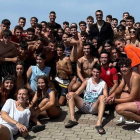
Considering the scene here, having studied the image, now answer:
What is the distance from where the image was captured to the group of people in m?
5.52

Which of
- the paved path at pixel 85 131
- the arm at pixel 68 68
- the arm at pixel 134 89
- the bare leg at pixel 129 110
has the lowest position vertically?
the paved path at pixel 85 131

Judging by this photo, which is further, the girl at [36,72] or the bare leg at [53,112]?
the girl at [36,72]

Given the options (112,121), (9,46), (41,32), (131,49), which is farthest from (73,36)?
(112,121)

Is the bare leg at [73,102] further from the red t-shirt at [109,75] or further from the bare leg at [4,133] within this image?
the bare leg at [4,133]

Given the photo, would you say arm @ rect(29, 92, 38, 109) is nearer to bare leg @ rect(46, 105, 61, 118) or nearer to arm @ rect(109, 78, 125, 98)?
bare leg @ rect(46, 105, 61, 118)

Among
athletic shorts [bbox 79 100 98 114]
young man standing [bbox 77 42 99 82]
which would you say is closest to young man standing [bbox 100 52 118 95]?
young man standing [bbox 77 42 99 82]

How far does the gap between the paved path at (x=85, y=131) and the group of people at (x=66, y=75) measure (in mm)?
146

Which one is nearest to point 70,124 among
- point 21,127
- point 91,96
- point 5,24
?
point 91,96

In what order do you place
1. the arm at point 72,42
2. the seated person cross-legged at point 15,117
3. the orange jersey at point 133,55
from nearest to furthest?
1. the seated person cross-legged at point 15,117
2. the orange jersey at point 133,55
3. the arm at point 72,42

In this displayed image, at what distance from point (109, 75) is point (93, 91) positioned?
85 cm

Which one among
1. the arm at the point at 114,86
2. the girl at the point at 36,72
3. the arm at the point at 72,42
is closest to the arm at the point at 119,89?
the arm at the point at 114,86

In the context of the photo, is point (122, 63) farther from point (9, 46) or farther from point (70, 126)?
point (9, 46)

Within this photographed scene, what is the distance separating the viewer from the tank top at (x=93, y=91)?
6375 mm

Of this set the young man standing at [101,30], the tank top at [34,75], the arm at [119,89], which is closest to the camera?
the arm at [119,89]
